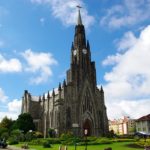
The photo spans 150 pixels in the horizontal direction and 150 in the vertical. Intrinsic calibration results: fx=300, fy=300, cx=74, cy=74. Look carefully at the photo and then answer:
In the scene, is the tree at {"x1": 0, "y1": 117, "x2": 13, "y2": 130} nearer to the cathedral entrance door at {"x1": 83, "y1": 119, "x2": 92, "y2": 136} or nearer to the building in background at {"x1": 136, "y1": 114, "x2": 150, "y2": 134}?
the cathedral entrance door at {"x1": 83, "y1": 119, "x2": 92, "y2": 136}

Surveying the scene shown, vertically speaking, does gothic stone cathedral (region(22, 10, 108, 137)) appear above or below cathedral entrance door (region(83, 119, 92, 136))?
above

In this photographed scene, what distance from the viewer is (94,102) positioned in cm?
10012

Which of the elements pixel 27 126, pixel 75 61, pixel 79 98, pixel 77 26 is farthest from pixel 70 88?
pixel 77 26

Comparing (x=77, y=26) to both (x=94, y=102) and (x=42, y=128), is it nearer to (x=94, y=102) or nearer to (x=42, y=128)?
(x=94, y=102)

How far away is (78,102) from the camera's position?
315ft

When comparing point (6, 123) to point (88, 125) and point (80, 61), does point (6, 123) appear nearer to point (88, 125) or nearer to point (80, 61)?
point (88, 125)

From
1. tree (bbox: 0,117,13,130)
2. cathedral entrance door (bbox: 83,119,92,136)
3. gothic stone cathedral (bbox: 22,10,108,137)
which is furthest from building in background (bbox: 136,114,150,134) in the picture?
tree (bbox: 0,117,13,130)

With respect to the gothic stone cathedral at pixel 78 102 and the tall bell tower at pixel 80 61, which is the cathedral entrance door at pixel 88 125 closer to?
the gothic stone cathedral at pixel 78 102

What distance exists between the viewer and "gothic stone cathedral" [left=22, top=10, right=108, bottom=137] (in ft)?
306

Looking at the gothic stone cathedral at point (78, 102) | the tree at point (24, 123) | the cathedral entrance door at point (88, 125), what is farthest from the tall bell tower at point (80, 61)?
the tree at point (24, 123)

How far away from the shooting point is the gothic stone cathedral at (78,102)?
9338 centimetres

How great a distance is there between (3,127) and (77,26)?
147 ft

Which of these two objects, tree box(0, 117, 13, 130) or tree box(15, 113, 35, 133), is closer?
tree box(15, 113, 35, 133)

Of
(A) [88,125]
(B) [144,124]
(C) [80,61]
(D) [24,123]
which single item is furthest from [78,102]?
(B) [144,124]
